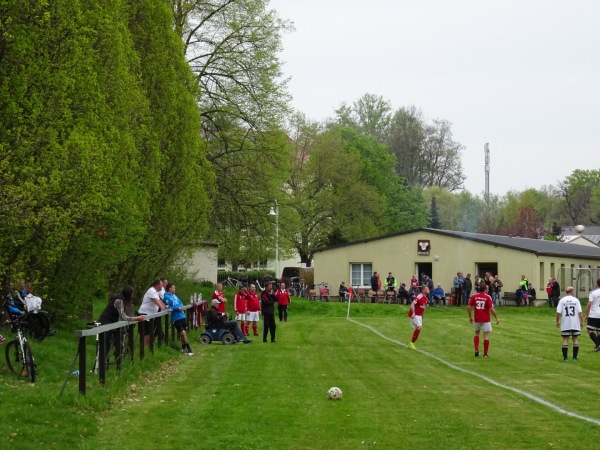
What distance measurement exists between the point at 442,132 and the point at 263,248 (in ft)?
191

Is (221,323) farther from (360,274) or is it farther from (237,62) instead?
(360,274)

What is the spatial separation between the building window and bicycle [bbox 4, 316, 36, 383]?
150ft

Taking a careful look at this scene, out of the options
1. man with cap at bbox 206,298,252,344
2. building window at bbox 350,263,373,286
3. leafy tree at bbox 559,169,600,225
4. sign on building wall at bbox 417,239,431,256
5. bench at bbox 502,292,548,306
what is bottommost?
man with cap at bbox 206,298,252,344

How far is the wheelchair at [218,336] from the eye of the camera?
96.8 feet

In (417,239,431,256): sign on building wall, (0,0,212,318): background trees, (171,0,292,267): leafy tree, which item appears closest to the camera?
(0,0,212,318): background trees

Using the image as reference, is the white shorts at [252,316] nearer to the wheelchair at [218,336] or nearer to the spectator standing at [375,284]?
the wheelchair at [218,336]

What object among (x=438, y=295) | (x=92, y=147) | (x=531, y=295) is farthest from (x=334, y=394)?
(x=531, y=295)

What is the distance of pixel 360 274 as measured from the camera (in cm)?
6344

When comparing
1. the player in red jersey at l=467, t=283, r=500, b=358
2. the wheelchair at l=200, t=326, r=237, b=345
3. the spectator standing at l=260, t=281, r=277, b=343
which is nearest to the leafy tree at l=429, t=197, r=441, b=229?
the spectator standing at l=260, t=281, r=277, b=343

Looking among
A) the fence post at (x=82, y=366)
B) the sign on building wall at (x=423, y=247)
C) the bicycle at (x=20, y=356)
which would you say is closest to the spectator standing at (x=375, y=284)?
the sign on building wall at (x=423, y=247)

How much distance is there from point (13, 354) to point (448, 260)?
141ft

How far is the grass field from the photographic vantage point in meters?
12.2

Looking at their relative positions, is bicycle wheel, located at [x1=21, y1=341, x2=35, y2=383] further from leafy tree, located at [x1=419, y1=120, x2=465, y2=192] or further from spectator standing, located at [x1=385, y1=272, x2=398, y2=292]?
leafy tree, located at [x1=419, y1=120, x2=465, y2=192]

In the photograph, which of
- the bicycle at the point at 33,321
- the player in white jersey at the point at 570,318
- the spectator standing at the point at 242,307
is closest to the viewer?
the bicycle at the point at 33,321
